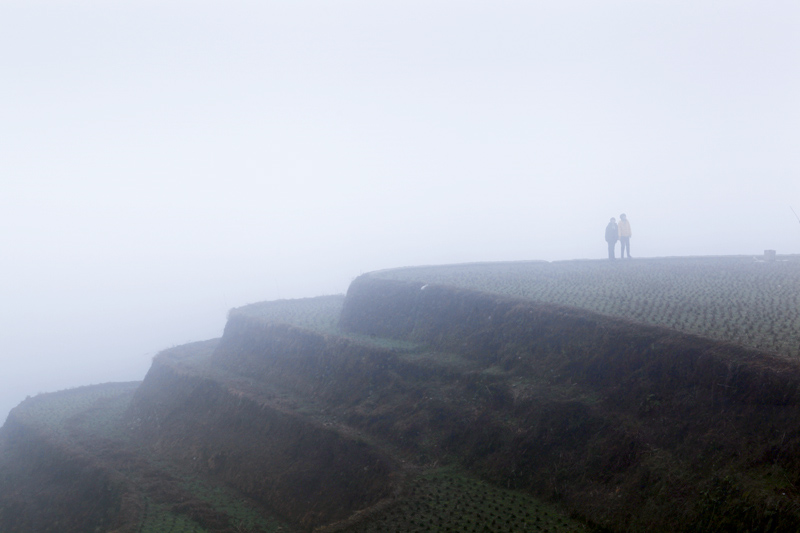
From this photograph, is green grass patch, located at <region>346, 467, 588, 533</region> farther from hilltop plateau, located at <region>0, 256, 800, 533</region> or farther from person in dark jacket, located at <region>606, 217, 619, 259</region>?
person in dark jacket, located at <region>606, 217, 619, 259</region>

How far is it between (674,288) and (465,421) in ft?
45.2

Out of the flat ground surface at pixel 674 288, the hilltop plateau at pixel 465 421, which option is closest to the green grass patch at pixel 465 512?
the hilltop plateau at pixel 465 421

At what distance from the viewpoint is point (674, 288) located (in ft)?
94.8

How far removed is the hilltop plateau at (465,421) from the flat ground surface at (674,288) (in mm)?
182

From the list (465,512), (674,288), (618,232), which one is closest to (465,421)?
(465,512)

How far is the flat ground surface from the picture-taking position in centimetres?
2019

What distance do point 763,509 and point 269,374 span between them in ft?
77.6

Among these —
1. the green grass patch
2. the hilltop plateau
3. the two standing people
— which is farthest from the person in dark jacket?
the green grass patch

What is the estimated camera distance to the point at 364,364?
2716 centimetres

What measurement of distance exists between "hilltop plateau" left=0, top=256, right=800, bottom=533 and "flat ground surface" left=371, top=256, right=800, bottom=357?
182 millimetres

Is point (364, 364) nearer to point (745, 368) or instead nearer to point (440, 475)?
point (440, 475)

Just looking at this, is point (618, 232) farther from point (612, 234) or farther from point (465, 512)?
point (465, 512)

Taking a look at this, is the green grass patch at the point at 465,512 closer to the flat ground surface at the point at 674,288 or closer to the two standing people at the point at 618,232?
the flat ground surface at the point at 674,288

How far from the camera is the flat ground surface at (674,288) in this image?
20188 mm
